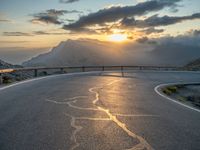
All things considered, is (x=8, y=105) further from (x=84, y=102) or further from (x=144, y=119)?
(x=144, y=119)

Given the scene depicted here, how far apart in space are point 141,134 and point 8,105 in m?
6.06

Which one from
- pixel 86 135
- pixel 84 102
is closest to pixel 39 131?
pixel 86 135

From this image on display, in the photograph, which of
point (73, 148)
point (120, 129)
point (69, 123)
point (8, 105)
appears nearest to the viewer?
point (73, 148)

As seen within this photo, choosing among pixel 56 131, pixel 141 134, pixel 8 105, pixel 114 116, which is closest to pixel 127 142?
pixel 141 134

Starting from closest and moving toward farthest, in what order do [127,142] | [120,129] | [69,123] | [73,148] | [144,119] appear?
[73,148] → [127,142] → [120,129] → [69,123] → [144,119]

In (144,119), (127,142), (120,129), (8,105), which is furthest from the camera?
(8,105)

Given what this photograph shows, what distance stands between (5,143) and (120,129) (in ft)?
8.95

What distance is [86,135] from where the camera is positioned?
8211 millimetres

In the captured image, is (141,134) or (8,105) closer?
(141,134)

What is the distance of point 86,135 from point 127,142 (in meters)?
1.02

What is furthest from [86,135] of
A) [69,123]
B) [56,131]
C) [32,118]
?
[32,118]

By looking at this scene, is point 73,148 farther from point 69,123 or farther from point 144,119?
point 144,119

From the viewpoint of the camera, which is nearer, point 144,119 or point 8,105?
point 144,119

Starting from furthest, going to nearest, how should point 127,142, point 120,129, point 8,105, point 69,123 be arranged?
1. point 8,105
2. point 69,123
3. point 120,129
4. point 127,142
